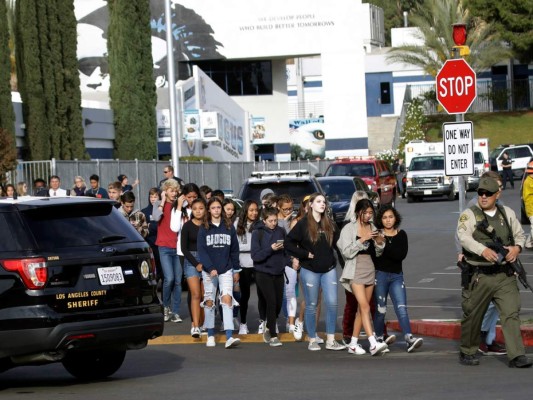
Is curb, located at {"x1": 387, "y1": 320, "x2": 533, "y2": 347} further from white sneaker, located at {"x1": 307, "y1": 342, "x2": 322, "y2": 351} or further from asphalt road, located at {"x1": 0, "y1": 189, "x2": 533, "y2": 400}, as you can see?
white sneaker, located at {"x1": 307, "y1": 342, "x2": 322, "y2": 351}

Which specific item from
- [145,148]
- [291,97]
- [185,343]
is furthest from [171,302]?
[291,97]

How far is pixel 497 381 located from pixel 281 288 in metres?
4.85

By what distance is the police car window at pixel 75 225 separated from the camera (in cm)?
1110

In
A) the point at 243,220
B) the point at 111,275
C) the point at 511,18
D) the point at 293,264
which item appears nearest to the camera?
the point at 111,275

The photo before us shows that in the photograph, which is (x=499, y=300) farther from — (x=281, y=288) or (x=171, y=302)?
(x=171, y=302)

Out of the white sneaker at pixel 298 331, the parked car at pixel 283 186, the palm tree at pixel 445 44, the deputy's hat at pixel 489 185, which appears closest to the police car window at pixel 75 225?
the deputy's hat at pixel 489 185

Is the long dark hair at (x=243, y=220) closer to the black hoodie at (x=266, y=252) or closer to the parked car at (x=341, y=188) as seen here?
the black hoodie at (x=266, y=252)

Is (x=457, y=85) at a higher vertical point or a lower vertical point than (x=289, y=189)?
higher

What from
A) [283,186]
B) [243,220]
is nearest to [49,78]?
[283,186]

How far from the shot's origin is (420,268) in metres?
24.7

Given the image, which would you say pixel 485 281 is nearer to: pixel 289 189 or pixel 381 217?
pixel 381 217

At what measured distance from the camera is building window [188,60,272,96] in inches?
2916

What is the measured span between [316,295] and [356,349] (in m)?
0.93

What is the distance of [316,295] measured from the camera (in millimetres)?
14688
